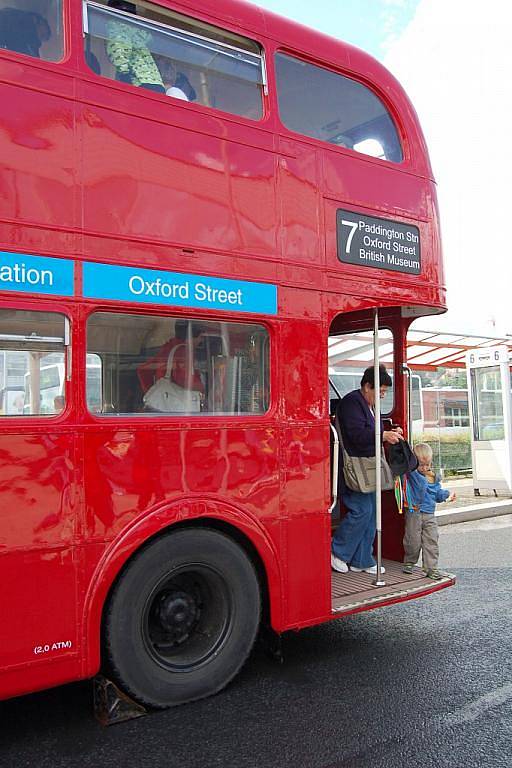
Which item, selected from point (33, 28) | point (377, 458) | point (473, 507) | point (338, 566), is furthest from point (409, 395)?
point (473, 507)

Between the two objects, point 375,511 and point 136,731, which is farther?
point 375,511

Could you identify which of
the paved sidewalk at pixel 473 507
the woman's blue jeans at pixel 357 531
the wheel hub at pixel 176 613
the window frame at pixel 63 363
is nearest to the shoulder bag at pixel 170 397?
the window frame at pixel 63 363

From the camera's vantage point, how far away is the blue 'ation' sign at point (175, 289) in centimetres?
358

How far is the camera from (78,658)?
3445 millimetres

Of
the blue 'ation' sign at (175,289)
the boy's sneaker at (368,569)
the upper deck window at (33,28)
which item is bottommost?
the boy's sneaker at (368,569)

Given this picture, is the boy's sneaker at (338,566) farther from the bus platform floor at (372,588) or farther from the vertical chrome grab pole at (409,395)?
the vertical chrome grab pole at (409,395)

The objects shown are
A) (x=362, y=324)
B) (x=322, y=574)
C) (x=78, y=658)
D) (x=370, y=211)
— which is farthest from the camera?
(x=362, y=324)

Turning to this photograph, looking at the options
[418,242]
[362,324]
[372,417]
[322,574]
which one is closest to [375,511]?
[372,417]

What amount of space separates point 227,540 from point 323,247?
1.99 meters

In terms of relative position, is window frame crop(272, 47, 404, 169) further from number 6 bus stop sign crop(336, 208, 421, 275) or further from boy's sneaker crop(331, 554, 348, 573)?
boy's sneaker crop(331, 554, 348, 573)

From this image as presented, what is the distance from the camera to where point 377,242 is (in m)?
4.83

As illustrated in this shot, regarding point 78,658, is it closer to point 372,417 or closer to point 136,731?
point 136,731

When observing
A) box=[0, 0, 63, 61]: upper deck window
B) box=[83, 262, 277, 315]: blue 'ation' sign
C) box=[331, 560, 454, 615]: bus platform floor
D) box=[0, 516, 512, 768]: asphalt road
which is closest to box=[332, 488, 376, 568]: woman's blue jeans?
box=[331, 560, 454, 615]: bus platform floor

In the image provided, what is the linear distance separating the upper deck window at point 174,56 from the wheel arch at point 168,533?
7.92ft
